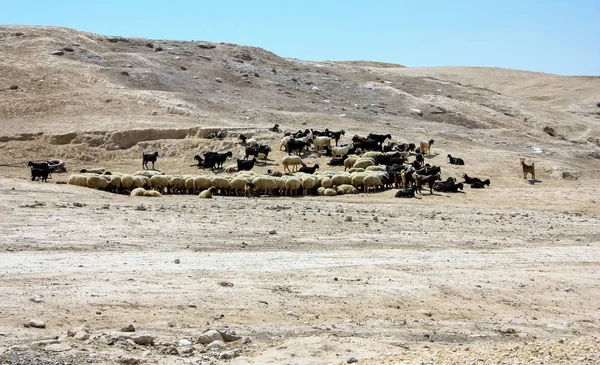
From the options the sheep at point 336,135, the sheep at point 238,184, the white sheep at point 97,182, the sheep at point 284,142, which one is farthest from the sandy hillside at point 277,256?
the sheep at point 238,184

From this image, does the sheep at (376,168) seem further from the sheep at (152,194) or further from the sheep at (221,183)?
the sheep at (152,194)

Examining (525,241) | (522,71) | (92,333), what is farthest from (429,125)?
(522,71)

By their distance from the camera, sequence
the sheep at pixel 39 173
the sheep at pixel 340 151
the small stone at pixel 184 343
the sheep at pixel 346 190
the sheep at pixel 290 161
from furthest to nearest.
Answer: the sheep at pixel 340 151 < the sheep at pixel 290 161 < the sheep at pixel 39 173 < the sheep at pixel 346 190 < the small stone at pixel 184 343

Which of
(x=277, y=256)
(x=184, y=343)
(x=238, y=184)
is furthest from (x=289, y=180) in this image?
(x=184, y=343)

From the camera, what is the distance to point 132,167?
3441 centimetres

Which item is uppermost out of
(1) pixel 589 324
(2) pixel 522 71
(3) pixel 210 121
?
(2) pixel 522 71

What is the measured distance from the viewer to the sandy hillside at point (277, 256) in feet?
30.7

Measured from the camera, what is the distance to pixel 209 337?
9258 millimetres

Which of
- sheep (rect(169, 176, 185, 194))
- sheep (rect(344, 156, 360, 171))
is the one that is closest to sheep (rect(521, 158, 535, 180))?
sheep (rect(344, 156, 360, 171))

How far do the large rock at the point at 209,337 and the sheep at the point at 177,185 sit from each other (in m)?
18.8

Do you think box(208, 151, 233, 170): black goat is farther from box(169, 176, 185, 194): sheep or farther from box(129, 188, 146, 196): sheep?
box(129, 188, 146, 196): sheep

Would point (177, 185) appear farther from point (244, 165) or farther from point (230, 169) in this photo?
point (230, 169)

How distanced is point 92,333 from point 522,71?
97.6 metres

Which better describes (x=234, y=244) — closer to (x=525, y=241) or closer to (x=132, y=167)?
(x=525, y=241)
